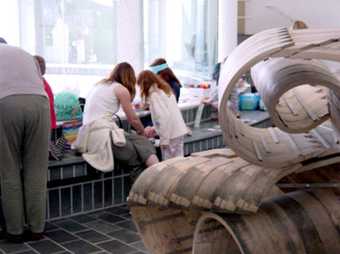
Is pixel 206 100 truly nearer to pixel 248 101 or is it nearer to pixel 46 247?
pixel 248 101

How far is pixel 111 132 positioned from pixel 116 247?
1.24 m

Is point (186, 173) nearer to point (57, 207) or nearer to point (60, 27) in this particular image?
point (57, 207)

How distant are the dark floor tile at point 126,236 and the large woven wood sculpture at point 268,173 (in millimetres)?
3293

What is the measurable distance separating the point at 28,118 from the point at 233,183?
11.7 feet

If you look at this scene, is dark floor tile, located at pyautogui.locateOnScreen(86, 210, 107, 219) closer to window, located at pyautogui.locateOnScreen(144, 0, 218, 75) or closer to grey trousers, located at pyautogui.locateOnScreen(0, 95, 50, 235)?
grey trousers, located at pyautogui.locateOnScreen(0, 95, 50, 235)

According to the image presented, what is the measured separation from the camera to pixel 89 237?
4895 mm

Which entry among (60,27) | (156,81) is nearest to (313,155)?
(156,81)

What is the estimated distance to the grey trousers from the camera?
456cm

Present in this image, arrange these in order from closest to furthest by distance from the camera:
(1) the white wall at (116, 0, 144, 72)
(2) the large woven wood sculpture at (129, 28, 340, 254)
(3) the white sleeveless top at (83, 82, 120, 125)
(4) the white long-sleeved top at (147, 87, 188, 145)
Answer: (2) the large woven wood sculpture at (129, 28, 340, 254), (3) the white sleeveless top at (83, 82, 120, 125), (4) the white long-sleeved top at (147, 87, 188, 145), (1) the white wall at (116, 0, 144, 72)

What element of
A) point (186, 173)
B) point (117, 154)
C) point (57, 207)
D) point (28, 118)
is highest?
point (186, 173)

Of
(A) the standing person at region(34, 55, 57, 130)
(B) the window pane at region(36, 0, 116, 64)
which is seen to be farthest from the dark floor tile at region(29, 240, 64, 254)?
(B) the window pane at region(36, 0, 116, 64)

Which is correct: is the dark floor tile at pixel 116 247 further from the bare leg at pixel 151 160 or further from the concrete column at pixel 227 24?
the concrete column at pixel 227 24

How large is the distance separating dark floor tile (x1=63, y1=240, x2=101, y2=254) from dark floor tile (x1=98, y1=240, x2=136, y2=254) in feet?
0.28

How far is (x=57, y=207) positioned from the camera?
5.42 meters
